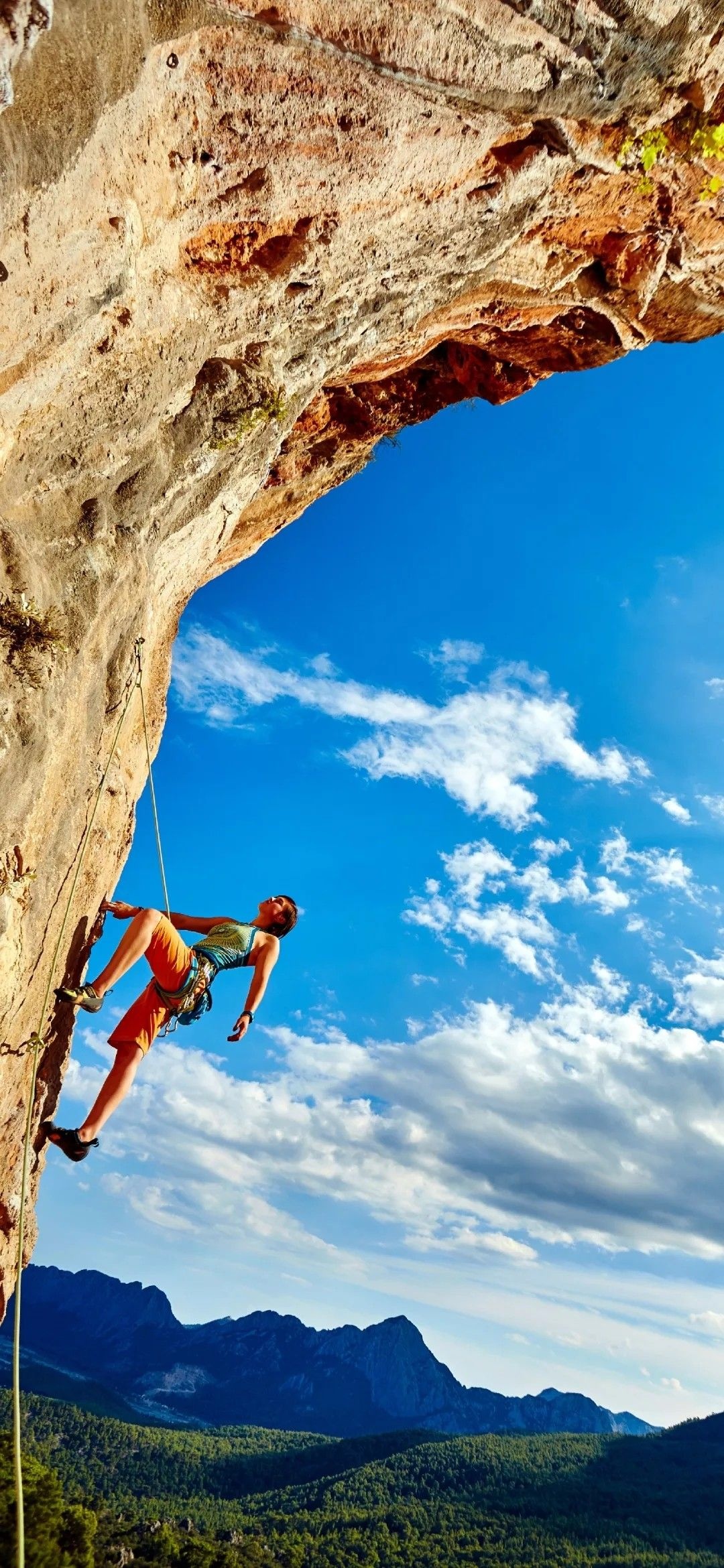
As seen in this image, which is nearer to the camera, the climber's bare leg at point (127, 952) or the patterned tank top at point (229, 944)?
the climber's bare leg at point (127, 952)

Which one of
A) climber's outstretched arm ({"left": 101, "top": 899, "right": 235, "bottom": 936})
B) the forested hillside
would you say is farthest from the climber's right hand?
the forested hillside

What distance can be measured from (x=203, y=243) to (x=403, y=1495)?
16370 cm

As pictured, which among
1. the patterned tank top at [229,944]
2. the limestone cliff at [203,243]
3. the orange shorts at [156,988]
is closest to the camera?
the limestone cliff at [203,243]

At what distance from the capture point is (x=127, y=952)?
6742 millimetres

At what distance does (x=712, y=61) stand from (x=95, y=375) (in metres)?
6.14

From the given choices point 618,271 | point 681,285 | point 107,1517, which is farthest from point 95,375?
point 107,1517

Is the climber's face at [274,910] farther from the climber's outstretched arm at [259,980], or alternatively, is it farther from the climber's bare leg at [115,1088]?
the climber's bare leg at [115,1088]

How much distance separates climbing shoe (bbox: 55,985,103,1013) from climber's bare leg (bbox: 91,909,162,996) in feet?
0.35

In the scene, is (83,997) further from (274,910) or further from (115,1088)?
(274,910)

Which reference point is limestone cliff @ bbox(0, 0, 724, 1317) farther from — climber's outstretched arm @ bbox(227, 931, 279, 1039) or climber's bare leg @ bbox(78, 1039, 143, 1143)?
climber's outstretched arm @ bbox(227, 931, 279, 1039)

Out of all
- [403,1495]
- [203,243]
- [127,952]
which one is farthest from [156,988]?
[403,1495]

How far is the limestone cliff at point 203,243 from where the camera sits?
4781mm

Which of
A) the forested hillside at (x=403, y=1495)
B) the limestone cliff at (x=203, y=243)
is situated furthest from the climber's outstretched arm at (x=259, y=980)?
the forested hillside at (x=403, y=1495)

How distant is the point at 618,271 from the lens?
403 inches
